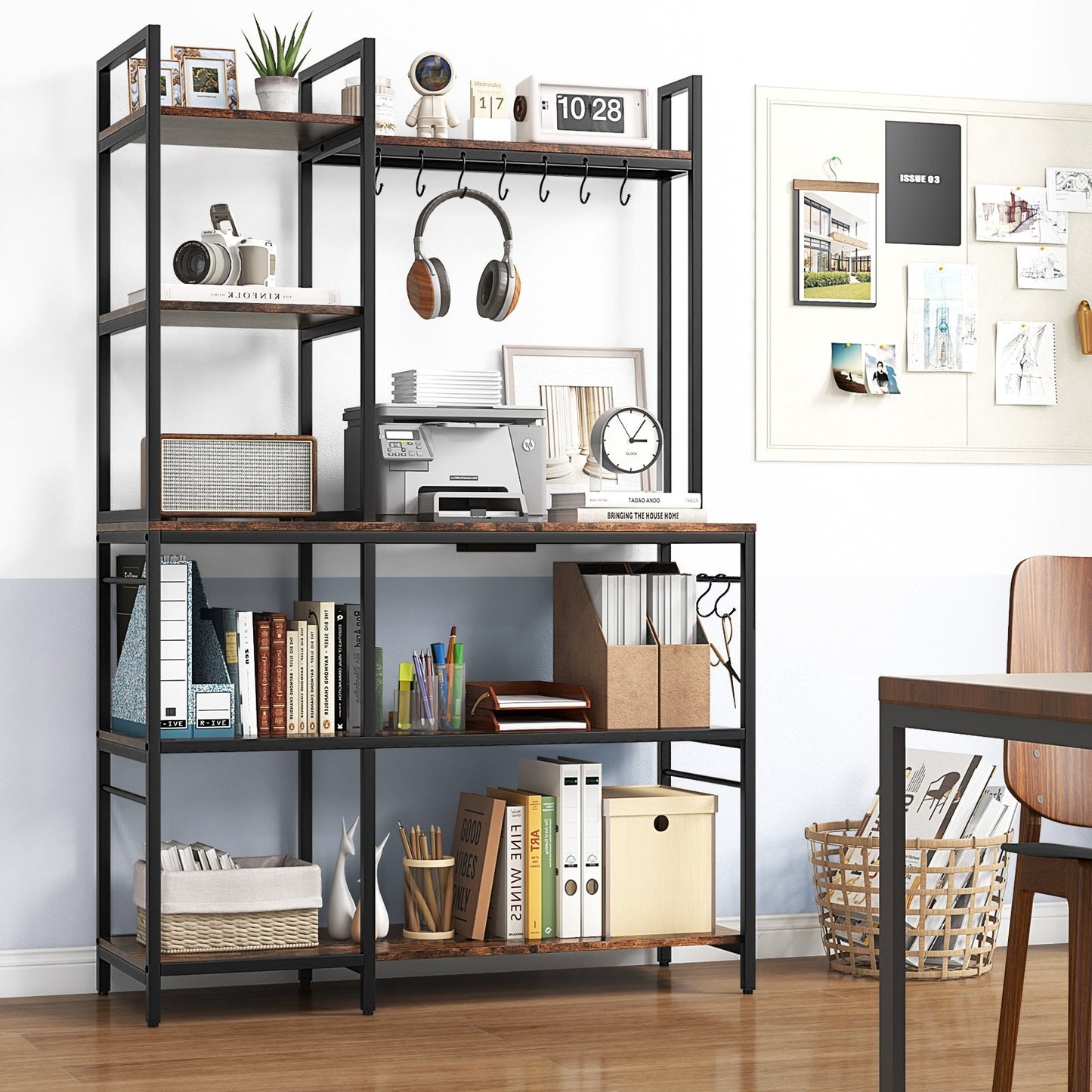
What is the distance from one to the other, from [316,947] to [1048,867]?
64.0 inches

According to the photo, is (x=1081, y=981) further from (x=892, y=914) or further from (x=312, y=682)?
(x=312, y=682)

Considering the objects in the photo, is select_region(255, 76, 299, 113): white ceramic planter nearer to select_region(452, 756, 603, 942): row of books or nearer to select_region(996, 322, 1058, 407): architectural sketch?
select_region(452, 756, 603, 942): row of books

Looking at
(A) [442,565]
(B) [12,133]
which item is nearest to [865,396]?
(A) [442,565]

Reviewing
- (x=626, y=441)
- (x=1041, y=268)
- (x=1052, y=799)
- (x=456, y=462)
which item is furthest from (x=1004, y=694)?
(x=1041, y=268)

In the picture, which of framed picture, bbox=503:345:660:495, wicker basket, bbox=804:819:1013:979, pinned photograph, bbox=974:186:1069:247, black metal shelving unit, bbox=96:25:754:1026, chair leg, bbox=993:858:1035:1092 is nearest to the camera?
chair leg, bbox=993:858:1035:1092

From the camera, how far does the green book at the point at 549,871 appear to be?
3709 mm

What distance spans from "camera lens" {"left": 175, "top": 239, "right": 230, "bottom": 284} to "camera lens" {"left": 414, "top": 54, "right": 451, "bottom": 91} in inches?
23.3

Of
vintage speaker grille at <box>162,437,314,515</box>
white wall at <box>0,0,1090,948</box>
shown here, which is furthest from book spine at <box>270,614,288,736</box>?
white wall at <box>0,0,1090,948</box>

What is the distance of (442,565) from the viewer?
399cm

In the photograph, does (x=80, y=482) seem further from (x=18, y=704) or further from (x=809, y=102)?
(x=809, y=102)

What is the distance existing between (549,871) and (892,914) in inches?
59.7

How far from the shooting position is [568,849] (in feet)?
12.2

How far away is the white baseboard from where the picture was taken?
3709 mm

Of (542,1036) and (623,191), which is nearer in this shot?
(542,1036)
